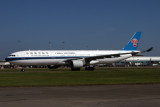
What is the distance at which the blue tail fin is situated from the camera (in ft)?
228

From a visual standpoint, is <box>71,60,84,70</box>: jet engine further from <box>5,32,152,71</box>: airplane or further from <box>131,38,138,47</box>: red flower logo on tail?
<box>131,38,138,47</box>: red flower logo on tail

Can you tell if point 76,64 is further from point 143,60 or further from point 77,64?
point 143,60

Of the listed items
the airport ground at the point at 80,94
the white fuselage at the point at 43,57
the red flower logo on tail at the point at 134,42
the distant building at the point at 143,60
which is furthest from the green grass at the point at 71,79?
the distant building at the point at 143,60

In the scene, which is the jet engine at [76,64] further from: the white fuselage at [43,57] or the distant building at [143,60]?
the distant building at [143,60]

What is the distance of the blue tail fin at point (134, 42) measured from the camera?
6956 cm

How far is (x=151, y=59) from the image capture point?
165750 mm

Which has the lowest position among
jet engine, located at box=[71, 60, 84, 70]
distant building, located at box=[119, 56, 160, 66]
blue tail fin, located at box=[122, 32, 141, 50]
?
jet engine, located at box=[71, 60, 84, 70]

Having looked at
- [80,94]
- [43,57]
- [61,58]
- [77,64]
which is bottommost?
[80,94]

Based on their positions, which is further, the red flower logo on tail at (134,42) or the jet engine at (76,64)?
the red flower logo on tail at (134,42)

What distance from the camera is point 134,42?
7012 cm

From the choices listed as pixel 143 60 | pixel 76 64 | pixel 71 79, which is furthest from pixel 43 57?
pixel 143 60

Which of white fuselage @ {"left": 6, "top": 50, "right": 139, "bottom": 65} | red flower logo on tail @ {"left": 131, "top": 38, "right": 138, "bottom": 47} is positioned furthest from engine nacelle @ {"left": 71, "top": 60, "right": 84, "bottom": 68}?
red flower logo on tail @ {"left": 131, "top": 38, "right": 138, "bottom": 47}

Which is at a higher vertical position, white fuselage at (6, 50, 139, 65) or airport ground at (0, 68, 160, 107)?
white fuselage at (6, 50, 139, 65)

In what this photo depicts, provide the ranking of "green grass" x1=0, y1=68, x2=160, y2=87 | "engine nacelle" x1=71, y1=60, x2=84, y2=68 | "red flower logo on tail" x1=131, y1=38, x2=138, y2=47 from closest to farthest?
"green grass" x1=0, y1=68, x2=160, y2=87
"engine nacelle" x1=71, y1=60, x2=84, y2=68
"red flower logo on tail" x1=131, y1=38, x2=138, y2=47
